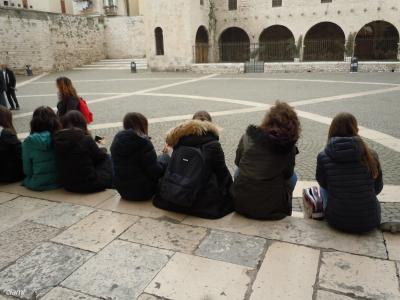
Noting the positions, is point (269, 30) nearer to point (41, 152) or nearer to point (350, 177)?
point (41, 152)

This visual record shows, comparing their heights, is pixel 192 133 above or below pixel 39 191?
above

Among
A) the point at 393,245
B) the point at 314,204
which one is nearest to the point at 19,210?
the point at 314,204

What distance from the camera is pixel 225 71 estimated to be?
70.6ft

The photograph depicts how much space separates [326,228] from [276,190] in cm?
62

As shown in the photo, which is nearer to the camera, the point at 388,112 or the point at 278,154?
the point at 278,154

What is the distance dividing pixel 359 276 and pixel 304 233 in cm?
73

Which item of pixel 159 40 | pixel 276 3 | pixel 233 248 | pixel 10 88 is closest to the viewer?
pixel 233 248

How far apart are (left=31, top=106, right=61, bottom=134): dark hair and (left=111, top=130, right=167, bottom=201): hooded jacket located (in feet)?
3.22

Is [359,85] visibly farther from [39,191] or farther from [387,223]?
[39,191]

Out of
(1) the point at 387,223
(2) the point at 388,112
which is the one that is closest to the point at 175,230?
(1) the point at 387,223

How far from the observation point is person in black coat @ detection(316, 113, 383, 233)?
3133mm

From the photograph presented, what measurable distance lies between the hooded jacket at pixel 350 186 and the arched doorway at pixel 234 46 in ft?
88.1

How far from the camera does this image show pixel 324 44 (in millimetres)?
27484

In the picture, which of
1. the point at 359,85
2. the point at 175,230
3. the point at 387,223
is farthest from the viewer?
the point at 359,85
